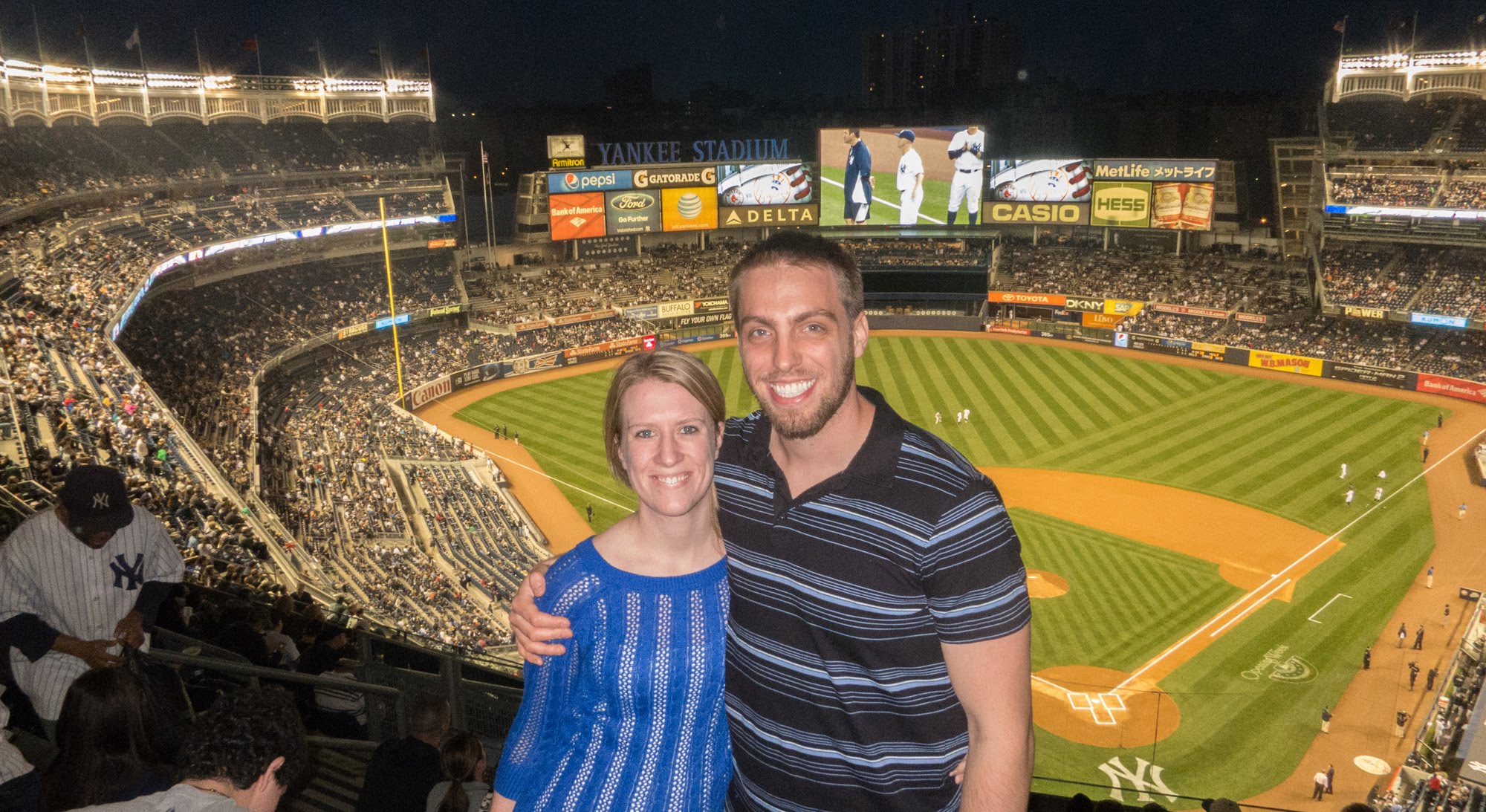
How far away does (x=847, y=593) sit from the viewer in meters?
2.69

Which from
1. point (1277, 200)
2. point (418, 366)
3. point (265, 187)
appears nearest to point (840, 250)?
point (418, 366)

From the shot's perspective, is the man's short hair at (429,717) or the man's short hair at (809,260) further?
the man's short hair at (429,717)

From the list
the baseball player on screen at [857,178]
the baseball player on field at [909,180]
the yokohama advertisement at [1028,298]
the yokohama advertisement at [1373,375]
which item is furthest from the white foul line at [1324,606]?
the baseball player on screen at [857,178]

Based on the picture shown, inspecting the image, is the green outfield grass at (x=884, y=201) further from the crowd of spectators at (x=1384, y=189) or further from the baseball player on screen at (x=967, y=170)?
the crowd of spectators at (x=1384, y=189)

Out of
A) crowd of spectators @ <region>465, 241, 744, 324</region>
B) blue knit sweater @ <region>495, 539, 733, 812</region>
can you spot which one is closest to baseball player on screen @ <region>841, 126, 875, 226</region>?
crowd of spectators @ <region>465, 241, 744, 324</region>

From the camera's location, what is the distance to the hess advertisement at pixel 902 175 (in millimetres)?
53812

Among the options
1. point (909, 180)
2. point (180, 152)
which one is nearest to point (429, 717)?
point (180, 152)

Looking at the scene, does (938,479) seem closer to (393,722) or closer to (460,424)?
(393,722)

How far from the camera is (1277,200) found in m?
55.8

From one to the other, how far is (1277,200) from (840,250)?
62338 millimetres

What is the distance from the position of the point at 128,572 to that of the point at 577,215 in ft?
159

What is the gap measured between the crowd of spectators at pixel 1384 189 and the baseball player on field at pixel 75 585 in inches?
2142

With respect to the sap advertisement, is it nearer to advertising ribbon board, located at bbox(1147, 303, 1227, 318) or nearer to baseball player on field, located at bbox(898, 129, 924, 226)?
baseball player on field, located at bbox(898, 129, 924, 226)

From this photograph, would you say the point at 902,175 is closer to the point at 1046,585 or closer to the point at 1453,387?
the point at 1453,387
